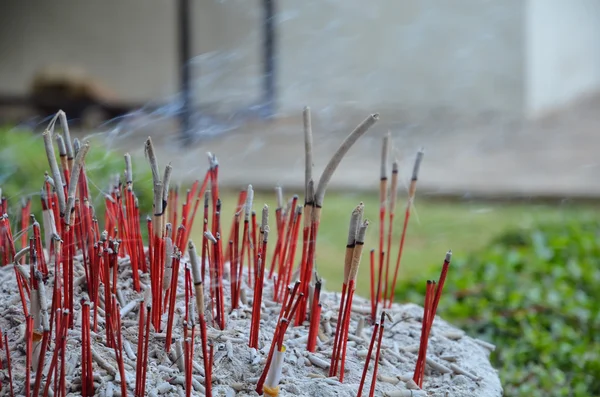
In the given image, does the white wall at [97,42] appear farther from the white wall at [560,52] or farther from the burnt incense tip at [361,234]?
the burnt incense tip at [361,234]

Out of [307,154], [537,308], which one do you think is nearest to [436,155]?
[537,308]

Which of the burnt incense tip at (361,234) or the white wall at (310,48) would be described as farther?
the white wall at (310,48)

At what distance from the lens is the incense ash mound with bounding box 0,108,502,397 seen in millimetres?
1293

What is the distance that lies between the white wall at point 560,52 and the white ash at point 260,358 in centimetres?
807

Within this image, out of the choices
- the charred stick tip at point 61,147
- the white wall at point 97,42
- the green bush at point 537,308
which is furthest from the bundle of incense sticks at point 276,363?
the white wall at point 97,42

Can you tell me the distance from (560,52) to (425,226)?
20.1 ft

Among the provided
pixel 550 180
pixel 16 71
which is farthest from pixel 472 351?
pixel 16 71

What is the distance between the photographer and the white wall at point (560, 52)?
363 inches

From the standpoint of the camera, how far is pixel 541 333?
3195 millimetres

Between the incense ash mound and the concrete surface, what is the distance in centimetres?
354

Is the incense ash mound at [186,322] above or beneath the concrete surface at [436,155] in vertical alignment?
beneath

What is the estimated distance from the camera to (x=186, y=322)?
125 cm

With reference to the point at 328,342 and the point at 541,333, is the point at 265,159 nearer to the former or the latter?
the point at 541,333

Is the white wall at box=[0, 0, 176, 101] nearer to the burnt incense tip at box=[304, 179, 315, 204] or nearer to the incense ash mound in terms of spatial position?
the incense ash mound
